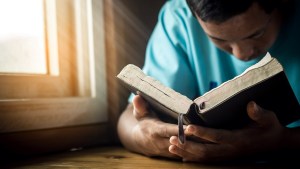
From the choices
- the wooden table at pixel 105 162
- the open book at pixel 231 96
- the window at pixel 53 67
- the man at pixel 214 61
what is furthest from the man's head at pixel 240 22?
the window at pixel 53 67

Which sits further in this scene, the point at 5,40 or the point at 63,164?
the point at 5,40

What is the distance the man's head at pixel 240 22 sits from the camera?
71 centimetres

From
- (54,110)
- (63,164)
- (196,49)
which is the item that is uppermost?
(196,49)

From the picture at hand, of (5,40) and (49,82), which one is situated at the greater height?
(5,40)

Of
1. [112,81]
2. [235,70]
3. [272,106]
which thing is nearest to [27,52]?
[112,81]

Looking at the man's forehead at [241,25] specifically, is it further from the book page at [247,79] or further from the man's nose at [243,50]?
the book page at [247,79]

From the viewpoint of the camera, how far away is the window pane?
0.97 m

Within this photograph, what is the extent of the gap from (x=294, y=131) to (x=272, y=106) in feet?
0.28

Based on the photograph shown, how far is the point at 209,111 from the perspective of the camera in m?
0.59

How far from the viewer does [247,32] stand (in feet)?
2.52

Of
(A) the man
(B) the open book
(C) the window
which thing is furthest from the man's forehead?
(C) the window

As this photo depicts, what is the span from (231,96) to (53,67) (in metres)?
0.67

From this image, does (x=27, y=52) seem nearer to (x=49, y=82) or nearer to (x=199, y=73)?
(x=49, y=82)

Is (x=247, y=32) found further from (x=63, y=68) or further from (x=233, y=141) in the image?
(x=63, y=68)
